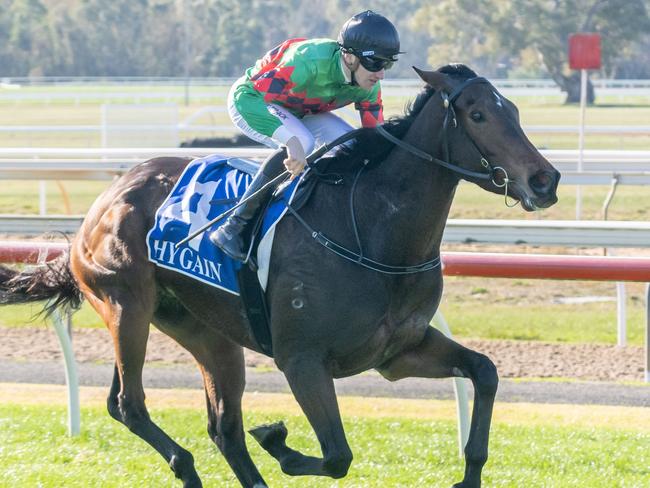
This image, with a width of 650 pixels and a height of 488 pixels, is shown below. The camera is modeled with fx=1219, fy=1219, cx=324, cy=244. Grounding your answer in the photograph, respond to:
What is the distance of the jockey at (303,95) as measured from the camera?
171 inches

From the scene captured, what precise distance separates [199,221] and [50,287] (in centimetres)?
100

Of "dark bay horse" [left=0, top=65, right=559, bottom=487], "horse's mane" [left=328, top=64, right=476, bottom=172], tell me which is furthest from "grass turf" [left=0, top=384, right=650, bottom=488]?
"horse's mane" [left=328, top=64, right=476, bottom=172]

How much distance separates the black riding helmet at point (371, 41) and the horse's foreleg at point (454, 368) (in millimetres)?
988

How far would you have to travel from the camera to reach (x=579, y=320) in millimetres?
9102

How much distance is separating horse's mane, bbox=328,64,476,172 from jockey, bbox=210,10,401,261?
133 mm

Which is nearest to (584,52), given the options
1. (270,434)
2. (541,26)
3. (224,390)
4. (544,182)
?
(224,390)

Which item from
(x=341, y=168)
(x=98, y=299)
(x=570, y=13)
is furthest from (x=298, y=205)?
(x=570, y=13)

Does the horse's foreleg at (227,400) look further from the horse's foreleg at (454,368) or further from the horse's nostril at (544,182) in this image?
the horse's nostril at (544,182)

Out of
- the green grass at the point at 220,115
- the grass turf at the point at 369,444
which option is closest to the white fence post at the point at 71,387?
the grass turf at the point at 369,444

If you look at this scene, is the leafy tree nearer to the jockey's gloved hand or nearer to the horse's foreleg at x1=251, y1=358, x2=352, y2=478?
the jockey's gloved hand

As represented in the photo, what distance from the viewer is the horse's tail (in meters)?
5.32

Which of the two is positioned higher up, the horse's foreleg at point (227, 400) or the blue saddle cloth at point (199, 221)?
the blue saddle cloth at point (199, 221)

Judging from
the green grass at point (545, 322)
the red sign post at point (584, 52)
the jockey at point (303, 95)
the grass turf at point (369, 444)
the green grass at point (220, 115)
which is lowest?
the green grass at point (220, 115)

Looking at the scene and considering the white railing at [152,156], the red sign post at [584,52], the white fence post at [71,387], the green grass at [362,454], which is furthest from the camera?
the red sign post at [584,52]
